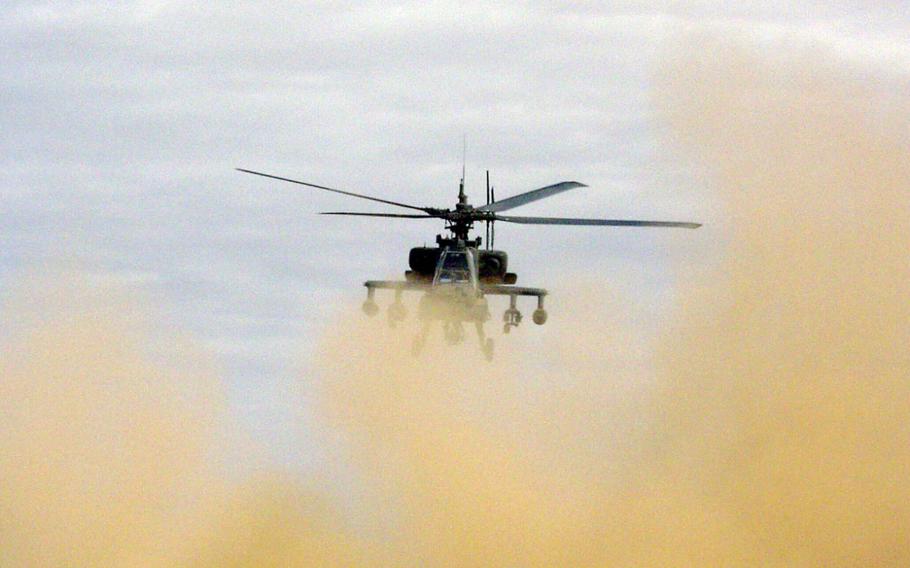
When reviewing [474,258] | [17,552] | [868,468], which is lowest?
[17,552]

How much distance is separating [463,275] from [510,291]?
6.66 feet

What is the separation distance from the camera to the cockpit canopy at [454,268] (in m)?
53.8

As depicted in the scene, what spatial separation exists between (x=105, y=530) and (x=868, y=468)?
54.8m

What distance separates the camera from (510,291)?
5516cm

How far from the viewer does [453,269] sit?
53906 mm

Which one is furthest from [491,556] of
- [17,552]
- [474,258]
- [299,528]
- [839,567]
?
[474,258]

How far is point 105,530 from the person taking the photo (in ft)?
427

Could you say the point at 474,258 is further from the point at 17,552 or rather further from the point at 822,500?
the point at 17,552

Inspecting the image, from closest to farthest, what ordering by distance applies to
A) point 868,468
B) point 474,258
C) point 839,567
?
point 474,258 → point 868,468 → point 839,567

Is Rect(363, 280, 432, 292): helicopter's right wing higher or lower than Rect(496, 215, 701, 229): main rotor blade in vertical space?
lower

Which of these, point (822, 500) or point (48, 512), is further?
point (48, 512)

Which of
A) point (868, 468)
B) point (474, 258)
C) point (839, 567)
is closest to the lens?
point (474, 258)

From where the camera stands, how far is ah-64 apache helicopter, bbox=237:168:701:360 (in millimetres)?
53562

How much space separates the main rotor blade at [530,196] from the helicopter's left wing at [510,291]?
2.43 meters
